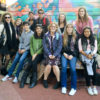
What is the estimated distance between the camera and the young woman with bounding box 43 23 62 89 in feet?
12.1

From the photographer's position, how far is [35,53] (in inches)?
156

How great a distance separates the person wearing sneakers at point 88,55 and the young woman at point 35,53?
0.99 metres

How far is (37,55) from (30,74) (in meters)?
0.52

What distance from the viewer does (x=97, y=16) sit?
6430mm

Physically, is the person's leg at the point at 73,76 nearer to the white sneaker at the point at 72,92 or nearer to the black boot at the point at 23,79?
the white sneaker at the point at 72,92

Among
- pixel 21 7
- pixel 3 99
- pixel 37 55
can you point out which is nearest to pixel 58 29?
pixel 37 55

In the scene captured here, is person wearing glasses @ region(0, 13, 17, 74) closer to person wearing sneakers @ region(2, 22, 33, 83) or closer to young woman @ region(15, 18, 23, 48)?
young woman @ region(15, 18, 23, 48)

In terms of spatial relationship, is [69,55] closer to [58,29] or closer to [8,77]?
[58,29]

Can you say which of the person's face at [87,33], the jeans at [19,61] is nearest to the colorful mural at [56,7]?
the jeans at [19,61]

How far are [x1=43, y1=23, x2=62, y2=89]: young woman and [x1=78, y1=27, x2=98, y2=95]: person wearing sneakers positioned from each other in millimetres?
523

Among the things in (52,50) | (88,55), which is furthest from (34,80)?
(88,55)

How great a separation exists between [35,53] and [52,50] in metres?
0.45

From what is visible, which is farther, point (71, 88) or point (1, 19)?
point (1, 19)

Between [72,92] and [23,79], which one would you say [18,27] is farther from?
[72,92]
